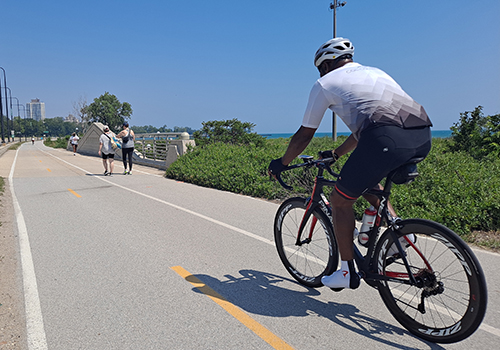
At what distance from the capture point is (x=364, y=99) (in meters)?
2.74

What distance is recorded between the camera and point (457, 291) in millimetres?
2785

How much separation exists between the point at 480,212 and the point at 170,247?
183 inches

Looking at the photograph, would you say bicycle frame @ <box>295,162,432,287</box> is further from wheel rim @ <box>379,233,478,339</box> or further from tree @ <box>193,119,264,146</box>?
tree @ <box>193,119,264,146</box>

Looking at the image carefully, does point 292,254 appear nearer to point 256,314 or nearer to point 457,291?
point 256,314

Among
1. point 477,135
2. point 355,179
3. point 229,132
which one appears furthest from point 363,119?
point 229,132

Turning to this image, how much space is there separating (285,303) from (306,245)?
70 cm

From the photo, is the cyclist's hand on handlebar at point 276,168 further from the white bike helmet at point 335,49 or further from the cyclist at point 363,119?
the white bike helmet at point 335,49

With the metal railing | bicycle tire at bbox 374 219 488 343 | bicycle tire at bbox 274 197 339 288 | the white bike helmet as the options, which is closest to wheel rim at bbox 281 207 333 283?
bicycle tire at bbox 274 197 339 288

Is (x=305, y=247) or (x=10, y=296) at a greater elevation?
(x=305, y=247)

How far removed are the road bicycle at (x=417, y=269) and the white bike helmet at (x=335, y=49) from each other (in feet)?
3.26

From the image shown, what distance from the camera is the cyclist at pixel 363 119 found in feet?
8.73

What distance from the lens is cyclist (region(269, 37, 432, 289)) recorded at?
8.73 feet

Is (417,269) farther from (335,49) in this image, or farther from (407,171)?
(335,49)

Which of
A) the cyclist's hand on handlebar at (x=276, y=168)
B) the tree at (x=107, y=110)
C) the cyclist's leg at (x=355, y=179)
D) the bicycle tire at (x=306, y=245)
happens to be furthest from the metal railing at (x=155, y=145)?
the tree at (x=107, y=110)
